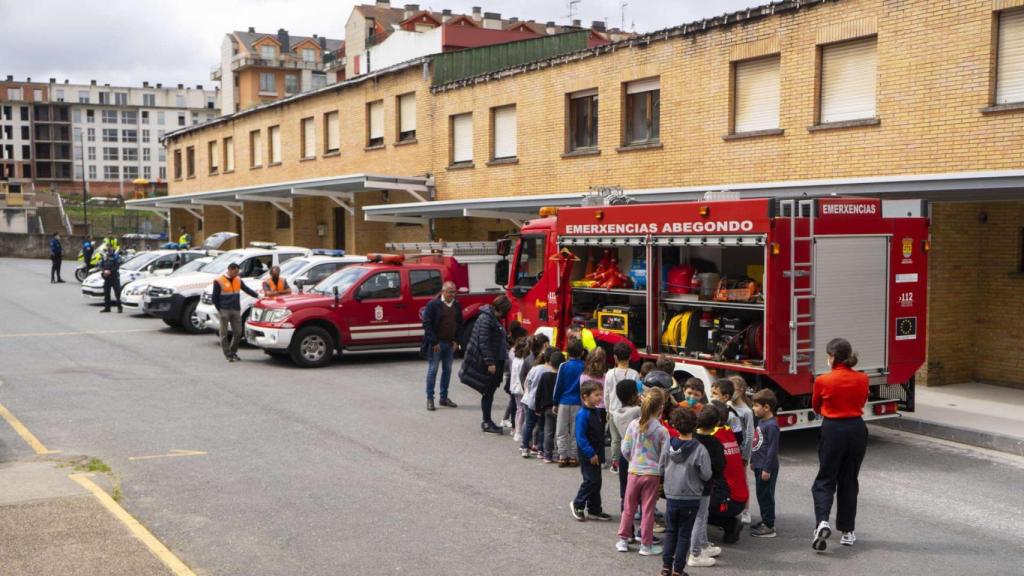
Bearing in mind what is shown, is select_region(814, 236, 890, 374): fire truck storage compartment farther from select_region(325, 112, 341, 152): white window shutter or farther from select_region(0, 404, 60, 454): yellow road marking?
select_region(325, 112, 341, 152): white window shutter

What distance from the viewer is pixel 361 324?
17938 mm

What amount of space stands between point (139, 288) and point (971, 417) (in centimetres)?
1993

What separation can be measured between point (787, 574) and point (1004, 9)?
408 inches

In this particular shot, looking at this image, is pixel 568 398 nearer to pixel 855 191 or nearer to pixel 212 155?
pixel 855 191

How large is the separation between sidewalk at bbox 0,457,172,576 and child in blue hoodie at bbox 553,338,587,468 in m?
4.12

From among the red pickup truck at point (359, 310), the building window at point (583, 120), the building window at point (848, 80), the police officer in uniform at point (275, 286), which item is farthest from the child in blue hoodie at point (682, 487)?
the building window at point (583, 120)

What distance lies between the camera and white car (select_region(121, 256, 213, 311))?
2528cm

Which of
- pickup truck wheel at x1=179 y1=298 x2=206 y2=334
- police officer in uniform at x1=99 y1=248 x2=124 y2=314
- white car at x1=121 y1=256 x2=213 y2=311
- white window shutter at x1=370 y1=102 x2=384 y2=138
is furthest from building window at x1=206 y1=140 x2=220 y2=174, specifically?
pickup truck wheel at x1=179 y1=298 x2=206 y2=334

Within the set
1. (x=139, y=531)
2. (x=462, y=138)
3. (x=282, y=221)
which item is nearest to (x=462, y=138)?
(x=462, y=138)

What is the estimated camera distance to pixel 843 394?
783 cm

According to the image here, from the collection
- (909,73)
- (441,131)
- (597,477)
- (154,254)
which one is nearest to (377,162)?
(441,131)

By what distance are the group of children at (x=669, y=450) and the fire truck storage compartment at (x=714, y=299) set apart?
5.54 ft

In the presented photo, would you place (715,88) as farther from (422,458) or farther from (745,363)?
(422,458)

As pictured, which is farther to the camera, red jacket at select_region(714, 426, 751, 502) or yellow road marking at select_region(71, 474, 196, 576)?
red jacket at select_region(714, 426, 751, 502)
